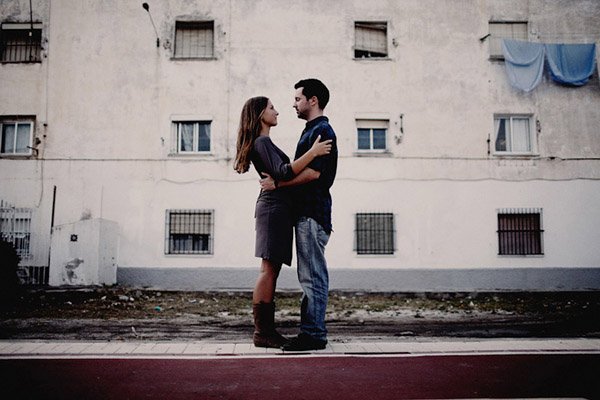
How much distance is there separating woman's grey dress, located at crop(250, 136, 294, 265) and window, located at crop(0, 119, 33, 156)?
13.3 metres

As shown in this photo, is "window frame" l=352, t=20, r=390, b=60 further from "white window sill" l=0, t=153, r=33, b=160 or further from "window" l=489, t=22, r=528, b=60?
"white window sill" l=0, t=153, r=33, b=160

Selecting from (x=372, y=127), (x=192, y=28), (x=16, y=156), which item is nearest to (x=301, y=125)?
(x=372, y=127)

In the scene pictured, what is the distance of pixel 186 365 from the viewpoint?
3133 millimetres

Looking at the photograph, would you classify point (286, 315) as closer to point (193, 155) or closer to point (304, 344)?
point (304, 344)

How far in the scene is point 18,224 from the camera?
14117mm

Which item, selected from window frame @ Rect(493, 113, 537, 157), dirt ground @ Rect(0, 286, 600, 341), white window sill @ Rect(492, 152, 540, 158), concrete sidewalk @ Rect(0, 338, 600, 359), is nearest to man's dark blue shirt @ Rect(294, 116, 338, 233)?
concrete sidewalk @ Rect(0, 338, 600, 359)

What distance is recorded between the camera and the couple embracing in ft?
12.2

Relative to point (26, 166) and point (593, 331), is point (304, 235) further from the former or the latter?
point (26, 166)

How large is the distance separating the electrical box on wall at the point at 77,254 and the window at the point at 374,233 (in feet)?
23.8

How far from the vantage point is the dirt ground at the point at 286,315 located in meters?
5.39

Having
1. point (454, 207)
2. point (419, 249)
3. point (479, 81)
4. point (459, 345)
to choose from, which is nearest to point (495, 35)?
point (479, 81)

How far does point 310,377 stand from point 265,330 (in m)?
1.00

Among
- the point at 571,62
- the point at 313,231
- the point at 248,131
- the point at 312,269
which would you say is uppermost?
the point at 571,62

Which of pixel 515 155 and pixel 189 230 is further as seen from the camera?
pixel 515 155
